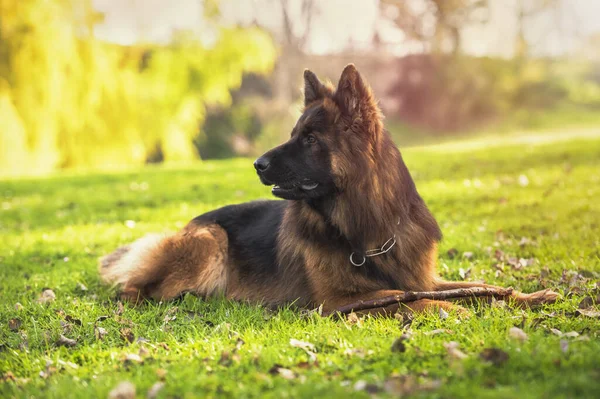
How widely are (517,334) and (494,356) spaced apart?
0.44 meters

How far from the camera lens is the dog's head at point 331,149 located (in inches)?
181

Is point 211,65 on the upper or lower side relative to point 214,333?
upper

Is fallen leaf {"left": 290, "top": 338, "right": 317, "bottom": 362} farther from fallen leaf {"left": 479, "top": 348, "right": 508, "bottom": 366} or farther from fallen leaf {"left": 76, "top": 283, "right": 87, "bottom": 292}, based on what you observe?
fallen leaf {"left": 76, "top": 283, "right": 87, "bottom": 292}

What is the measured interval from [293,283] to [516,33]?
38.1 m

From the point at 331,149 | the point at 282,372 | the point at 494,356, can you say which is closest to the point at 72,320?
the point at 282,372

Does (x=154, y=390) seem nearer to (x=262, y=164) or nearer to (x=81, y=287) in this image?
(x=262, y=164)

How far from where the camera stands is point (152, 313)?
5.10 metres

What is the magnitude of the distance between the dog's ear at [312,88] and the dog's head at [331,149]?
0.17 m

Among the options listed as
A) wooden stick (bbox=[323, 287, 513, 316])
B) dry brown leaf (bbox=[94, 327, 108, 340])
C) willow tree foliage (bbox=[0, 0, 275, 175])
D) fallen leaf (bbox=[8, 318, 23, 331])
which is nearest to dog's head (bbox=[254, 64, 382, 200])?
wooden stick (bbox=[323, 287, 513, 316])

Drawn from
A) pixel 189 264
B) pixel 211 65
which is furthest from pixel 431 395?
pixel 211 65

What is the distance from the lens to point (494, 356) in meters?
3.20

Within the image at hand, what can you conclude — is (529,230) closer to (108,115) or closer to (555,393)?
(555,393)

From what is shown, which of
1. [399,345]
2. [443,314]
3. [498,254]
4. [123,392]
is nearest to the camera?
[123,392]

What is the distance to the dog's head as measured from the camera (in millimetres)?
4602
